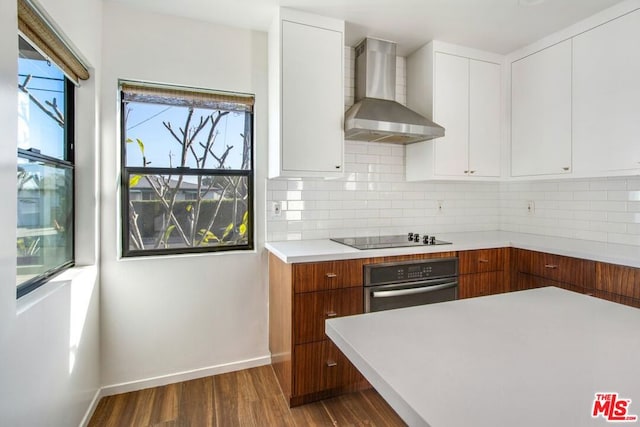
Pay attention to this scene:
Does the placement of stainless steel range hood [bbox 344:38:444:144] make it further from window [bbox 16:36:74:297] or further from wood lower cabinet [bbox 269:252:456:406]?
window [bbox 16:36:74:297]

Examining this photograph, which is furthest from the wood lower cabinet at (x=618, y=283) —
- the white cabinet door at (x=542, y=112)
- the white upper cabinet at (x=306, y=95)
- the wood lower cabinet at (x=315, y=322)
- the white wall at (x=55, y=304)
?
the white wall at (x=55, y=304)

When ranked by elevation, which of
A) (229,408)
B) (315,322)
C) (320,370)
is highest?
(315,322)

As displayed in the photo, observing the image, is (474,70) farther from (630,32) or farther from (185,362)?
(185,362)

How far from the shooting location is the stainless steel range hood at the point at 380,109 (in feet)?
7.54

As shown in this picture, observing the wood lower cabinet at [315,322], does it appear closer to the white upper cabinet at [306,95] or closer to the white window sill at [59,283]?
the white upper cabinet at [306,95]

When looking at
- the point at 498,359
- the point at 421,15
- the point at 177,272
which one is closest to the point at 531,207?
the point at 421,15

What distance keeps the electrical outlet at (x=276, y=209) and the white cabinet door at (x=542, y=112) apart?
2053 mm

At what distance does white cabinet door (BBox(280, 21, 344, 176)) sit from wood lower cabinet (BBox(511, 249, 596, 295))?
5.25 feet

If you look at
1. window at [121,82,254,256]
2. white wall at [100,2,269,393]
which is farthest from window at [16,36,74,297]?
window at [121,82,254,256]

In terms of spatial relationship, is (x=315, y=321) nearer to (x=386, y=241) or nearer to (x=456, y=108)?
(x=386, y=241)

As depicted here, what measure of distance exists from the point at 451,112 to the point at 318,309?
6.31 feet

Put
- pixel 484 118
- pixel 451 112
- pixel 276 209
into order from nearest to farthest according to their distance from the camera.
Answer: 1. pixel 276 209
2. pixel 451 112
3. pixel 484 118

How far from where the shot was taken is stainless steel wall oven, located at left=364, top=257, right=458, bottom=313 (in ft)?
6.92

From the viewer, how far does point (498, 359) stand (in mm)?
721
